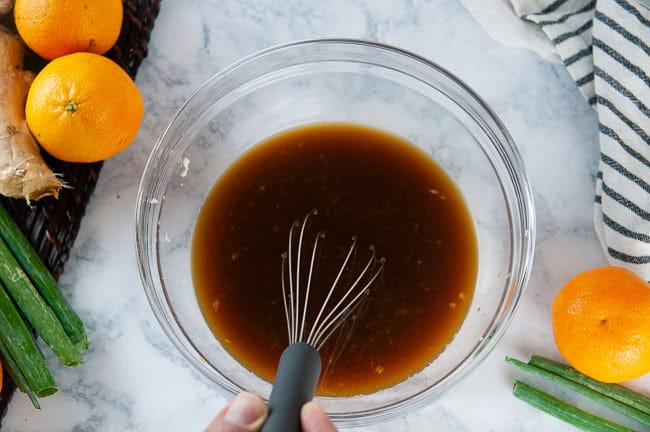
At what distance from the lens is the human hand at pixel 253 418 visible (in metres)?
0.89

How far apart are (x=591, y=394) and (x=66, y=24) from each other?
3.34 ft

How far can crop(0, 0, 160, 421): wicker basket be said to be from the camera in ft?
4.12

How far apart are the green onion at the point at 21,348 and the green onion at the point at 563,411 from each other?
779 millimetres

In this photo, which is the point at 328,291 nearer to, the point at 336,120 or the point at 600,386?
the point at 336,120

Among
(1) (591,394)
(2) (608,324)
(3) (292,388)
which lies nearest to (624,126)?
(2) (608,324)

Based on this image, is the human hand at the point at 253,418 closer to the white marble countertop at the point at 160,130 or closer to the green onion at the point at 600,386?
the white marble countertop at the point at 160,130

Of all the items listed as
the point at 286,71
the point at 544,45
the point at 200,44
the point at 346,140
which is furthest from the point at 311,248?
the point at 544,45

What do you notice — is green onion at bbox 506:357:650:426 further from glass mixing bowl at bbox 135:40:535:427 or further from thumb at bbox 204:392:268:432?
thumb at bbox 204:392:268:432

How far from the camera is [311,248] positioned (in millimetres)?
1240

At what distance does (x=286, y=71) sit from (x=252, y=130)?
0.12 m

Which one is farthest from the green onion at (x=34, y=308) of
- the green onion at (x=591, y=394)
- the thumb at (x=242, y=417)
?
the green onion at (x=591, y=394)

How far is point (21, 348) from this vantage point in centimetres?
123

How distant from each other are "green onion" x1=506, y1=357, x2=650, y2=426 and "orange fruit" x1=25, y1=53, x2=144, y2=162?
2.42ft

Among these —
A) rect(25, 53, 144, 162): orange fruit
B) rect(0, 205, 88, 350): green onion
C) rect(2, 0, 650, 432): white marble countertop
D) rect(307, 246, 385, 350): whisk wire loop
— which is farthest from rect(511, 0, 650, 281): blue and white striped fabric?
rect(0, 205, 88, 350): green onion
